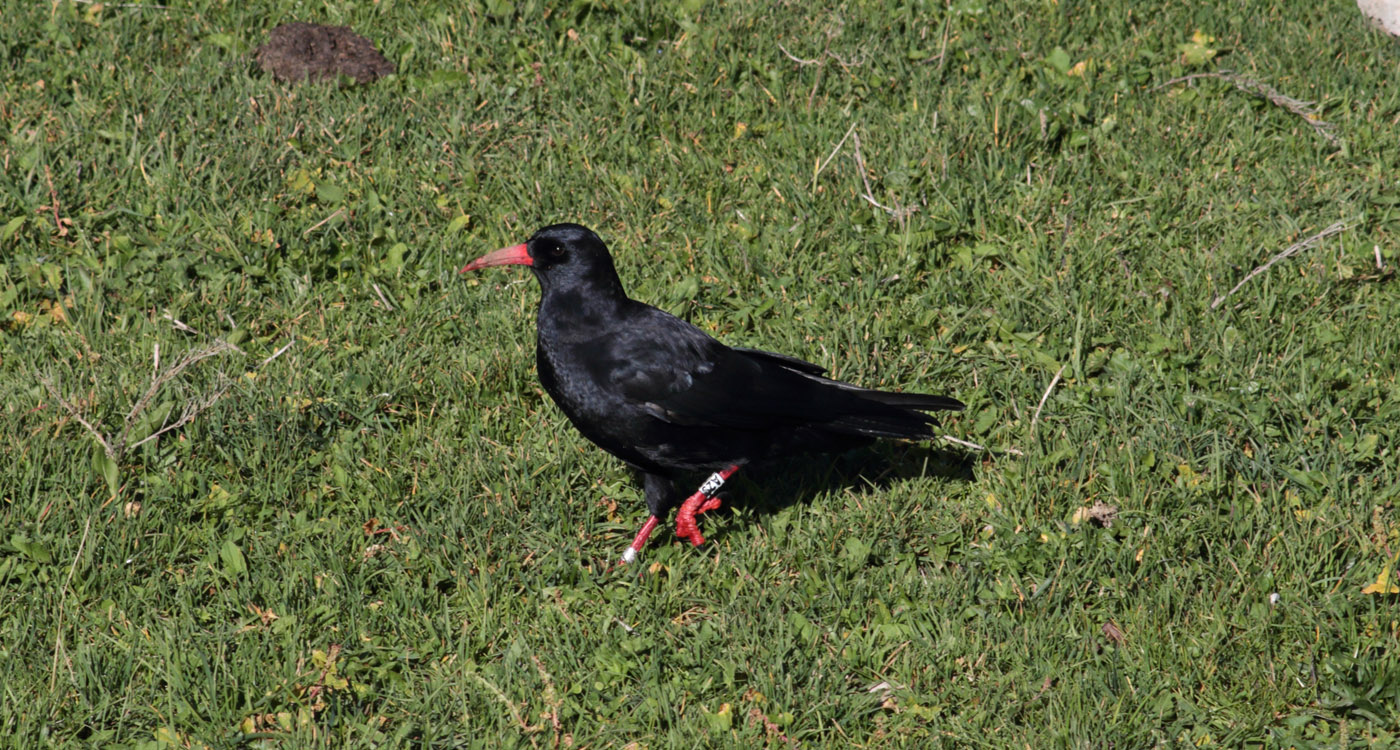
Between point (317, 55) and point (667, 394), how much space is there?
11.7 ft

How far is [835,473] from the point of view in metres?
5.08

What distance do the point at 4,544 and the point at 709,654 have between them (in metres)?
2.46

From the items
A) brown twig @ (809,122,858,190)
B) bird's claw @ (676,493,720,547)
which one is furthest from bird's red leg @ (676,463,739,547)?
brown twig @ (809,122,858,190)

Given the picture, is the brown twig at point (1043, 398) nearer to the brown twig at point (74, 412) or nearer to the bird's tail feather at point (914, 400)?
the bird's tail feather at point (914, 400)

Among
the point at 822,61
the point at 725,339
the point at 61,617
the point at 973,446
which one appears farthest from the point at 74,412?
the point at 822,61

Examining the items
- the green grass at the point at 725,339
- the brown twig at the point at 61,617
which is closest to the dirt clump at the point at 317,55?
the green grass at the point at 725,339

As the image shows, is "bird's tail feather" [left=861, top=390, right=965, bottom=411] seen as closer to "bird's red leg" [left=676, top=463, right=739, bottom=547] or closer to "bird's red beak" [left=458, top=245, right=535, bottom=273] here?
"bird's red leg" [left=676, top=463, right=739, bottom=547]

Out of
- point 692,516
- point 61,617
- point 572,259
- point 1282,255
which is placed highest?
point 1282,255

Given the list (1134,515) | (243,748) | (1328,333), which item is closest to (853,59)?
(1328,333)

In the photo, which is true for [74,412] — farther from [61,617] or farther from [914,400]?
[914,400]

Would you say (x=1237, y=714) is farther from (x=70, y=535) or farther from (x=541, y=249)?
(x=70, y=535)

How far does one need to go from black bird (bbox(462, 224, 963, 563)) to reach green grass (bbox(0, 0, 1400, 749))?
279 millimetres

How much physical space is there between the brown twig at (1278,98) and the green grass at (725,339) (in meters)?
0.08

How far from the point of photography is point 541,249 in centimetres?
476
